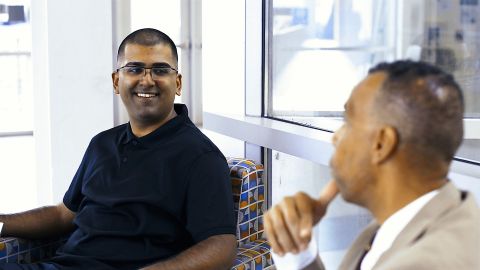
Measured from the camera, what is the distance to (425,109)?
46.3 inches

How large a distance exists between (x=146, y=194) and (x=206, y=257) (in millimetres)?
312

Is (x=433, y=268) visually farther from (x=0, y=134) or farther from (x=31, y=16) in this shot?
(x=0, y=134)

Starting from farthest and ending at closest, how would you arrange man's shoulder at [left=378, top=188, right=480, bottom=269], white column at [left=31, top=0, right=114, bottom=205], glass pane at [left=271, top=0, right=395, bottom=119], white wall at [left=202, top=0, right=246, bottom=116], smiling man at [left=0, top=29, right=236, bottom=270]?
white column at [left=31, top=0, right=114, bottom=205]
white wall at [left=202, top=0, right=246, bottom=116]
glass pane at [left=271, top=0, right=395, bottom=119]
smiling man at [left=0, top=29, right=236, bottom=270]
man's shoulder at [left=378, top=188, right=480, bottom=269]

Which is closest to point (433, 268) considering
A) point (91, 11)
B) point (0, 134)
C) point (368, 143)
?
point (368, 143)

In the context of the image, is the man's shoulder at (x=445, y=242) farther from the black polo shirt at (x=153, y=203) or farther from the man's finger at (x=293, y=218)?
the black polo shirt at (x=153, y=203)

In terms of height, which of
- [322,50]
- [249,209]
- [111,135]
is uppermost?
[322,50]

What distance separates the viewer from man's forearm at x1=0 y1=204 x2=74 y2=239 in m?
2.47

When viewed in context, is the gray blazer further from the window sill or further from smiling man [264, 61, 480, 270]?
the window sill

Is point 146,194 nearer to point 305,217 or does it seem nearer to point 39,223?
point 39,223

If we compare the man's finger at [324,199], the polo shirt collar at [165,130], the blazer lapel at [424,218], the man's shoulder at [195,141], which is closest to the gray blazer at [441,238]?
the blazer lapel at [424,218]

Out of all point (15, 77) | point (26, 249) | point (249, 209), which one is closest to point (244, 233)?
point (249, 209)

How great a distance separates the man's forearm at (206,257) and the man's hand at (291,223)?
756 mm

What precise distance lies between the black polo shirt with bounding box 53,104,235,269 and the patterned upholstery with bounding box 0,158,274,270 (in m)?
0.13

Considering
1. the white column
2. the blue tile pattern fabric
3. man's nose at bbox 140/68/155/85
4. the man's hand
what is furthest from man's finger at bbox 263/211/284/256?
the white column
